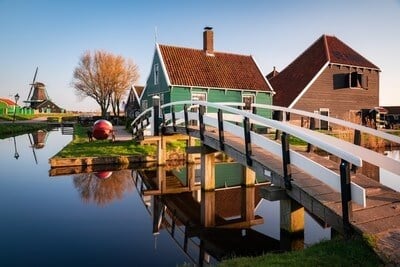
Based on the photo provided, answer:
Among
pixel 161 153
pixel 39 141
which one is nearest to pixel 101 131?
pixel 161 153

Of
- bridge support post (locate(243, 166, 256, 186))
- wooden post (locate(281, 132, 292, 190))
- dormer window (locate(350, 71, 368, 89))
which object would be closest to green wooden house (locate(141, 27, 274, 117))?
dormer window (locate(350, 71, 368, 89))

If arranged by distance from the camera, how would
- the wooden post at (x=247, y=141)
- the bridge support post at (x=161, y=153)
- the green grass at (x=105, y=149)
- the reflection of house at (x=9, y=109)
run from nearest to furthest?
the wooden post at (x=247, y=141) < the bridge support post at (x=161, y=153) < the green grass at (x=105, y=149) < the reflection of house at (x=9, y=109)

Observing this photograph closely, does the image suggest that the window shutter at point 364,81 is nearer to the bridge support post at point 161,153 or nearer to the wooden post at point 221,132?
the bridge support post at point 161,153

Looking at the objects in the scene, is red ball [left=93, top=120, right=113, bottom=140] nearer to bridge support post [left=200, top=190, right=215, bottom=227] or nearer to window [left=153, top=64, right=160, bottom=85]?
window [left=153, top=64, right=160, bottom=85]

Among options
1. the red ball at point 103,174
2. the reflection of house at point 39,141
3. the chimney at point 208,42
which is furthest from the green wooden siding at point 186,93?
the red ball at point 103,174

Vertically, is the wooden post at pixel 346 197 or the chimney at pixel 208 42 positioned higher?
the chimney at pixel 208 42

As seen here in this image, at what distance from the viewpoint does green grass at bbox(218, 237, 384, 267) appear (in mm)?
4031

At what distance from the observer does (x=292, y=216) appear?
6.09 meters

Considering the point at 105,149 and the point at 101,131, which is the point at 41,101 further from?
the point at 105,149

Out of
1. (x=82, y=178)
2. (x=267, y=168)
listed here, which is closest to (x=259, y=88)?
(x=82, y=178)

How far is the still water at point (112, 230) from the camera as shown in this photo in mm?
6133

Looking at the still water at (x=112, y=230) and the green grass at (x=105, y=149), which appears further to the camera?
the green grass at (x=105, y=149)

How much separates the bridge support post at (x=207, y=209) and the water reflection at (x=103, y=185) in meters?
2.71

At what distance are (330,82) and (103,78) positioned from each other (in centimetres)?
3147
